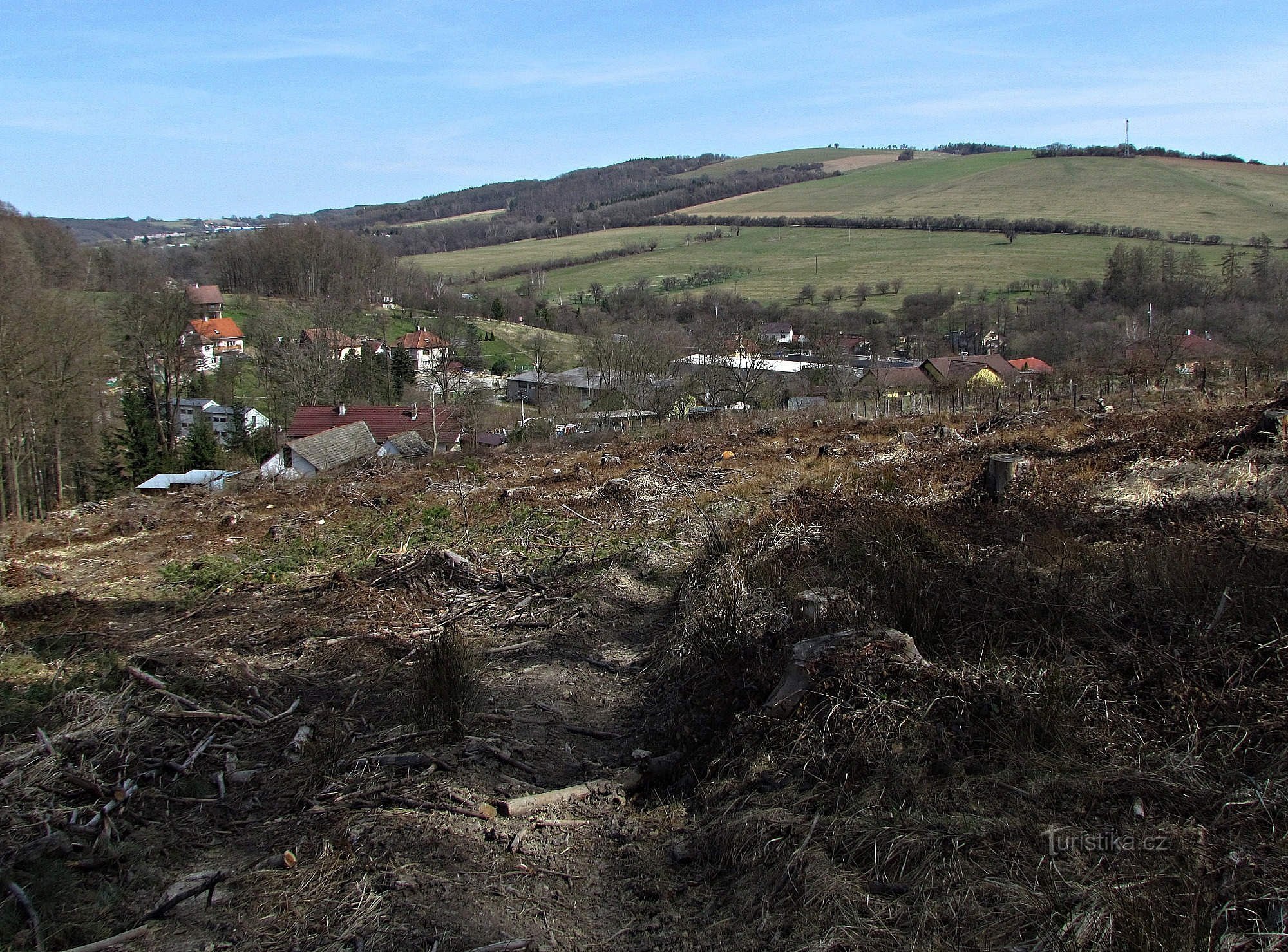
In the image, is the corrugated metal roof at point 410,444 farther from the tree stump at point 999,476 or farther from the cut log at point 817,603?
the cut log at point 817,603

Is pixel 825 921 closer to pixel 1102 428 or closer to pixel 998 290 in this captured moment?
pixel 1102 428

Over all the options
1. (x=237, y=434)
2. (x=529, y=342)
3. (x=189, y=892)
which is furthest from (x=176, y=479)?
(x=529, y=342)

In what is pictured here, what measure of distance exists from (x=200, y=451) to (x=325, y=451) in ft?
20.5

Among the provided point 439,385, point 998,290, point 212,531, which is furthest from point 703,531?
point 998,290

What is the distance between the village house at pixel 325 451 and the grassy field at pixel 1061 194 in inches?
2875

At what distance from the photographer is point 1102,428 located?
11.0 m

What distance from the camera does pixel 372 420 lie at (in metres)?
35.0

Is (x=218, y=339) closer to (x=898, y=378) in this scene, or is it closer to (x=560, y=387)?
(x=560, y=387)

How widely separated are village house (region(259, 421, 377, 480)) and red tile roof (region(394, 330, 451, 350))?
2381 centimetres

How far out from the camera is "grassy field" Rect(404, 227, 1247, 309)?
69.5m

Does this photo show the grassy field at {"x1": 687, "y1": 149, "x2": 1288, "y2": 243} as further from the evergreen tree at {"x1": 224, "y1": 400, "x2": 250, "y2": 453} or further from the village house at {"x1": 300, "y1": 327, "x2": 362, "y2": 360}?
the evergreen tree at {"x1": 224, "y1": 400, "x2": 250, "y2": 453}

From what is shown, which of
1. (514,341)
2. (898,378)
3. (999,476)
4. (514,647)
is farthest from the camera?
(514,341)

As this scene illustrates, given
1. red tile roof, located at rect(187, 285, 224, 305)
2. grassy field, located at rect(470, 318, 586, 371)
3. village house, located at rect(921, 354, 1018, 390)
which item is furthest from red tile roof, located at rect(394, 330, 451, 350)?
village house, located at rect(921, 354, 1018, 390)

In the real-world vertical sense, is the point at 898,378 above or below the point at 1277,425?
below
